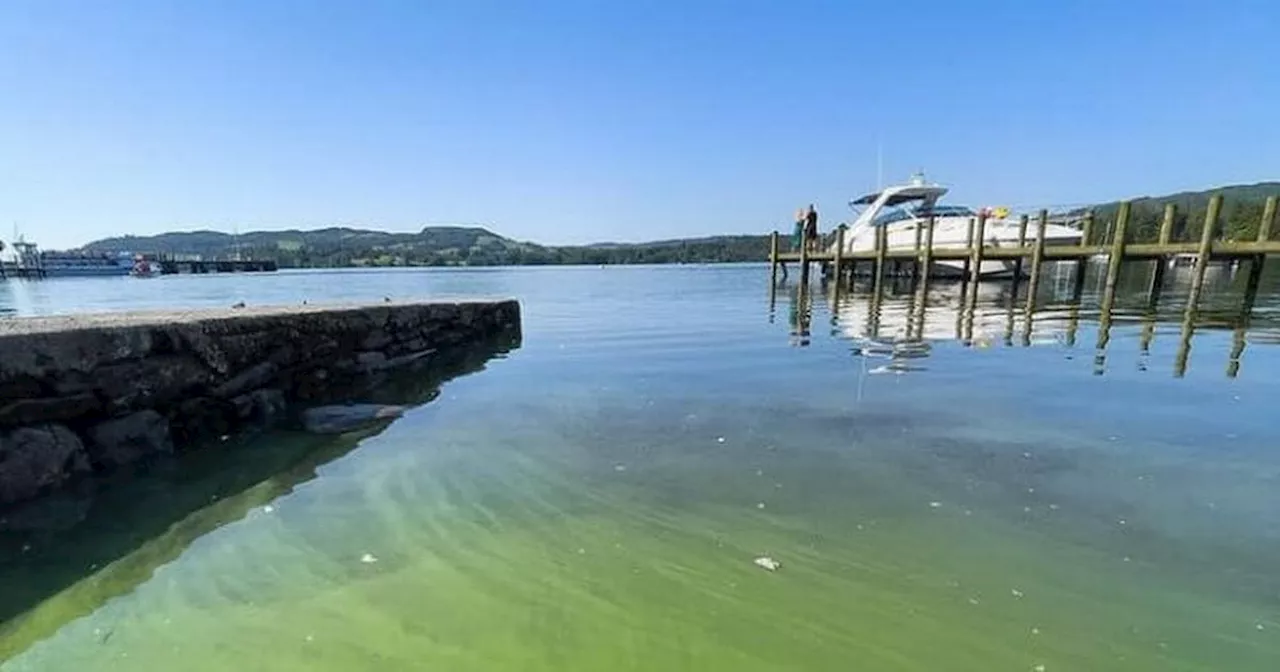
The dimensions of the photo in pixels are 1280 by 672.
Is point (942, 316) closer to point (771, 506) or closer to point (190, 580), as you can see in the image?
point (771, 506)

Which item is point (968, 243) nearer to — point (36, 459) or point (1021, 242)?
point (1021, 242)

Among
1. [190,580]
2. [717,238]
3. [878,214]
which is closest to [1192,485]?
[190,580]

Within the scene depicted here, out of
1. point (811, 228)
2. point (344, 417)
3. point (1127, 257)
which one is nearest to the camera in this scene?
point (344, 417)

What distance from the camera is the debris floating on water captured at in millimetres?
2895

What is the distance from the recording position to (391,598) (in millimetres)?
2662

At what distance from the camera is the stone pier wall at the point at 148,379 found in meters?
3.47

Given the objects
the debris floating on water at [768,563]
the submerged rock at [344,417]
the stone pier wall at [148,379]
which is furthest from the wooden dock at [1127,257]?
the stone pier wall at [148,379]

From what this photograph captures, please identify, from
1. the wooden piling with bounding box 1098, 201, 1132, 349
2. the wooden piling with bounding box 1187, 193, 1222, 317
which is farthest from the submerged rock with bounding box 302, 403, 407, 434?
the wooden piling with bounding box 1187, 193, 1222, 317

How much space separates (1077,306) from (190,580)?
19.0m

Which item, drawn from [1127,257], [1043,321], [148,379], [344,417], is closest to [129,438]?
[148,379]

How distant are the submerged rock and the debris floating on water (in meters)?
3.73

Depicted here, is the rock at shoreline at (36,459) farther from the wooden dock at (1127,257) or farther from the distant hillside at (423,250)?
the distant hillside at (423,250)

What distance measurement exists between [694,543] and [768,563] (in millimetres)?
387

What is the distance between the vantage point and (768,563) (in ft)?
9.65
